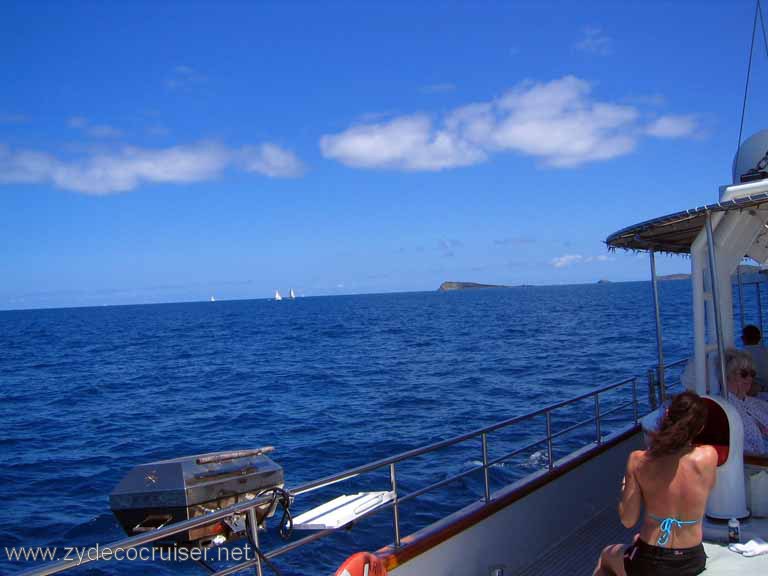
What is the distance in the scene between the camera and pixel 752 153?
6.32m

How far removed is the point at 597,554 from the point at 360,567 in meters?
3.18

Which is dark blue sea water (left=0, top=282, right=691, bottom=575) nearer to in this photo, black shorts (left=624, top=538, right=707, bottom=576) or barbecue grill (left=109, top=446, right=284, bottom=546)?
barbecue grill (left=109, top=446, right=284, bottom=546)

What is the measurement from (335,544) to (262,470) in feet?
20.0

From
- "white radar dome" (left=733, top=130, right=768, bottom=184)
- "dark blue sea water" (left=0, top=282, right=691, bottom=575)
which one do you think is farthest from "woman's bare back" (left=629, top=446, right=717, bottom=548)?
"dark blue sea water" (left=0, top=282, right=691, bottom=575)

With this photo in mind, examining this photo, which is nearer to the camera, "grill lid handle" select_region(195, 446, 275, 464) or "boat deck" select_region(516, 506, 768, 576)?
"grill lid handle" select_region(195, 446, 275, 464)

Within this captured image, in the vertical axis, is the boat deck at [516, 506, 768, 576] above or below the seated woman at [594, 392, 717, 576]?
below

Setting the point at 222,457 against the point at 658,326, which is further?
the point at 658,326

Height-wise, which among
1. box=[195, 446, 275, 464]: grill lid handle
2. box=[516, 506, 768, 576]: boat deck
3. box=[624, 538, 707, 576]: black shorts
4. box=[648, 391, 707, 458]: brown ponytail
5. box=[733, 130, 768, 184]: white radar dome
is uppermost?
box=[733, 130, 768, 184]: white radar dome

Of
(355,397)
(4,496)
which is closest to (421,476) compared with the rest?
(4,496)

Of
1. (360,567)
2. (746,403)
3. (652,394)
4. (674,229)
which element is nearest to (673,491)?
(360,567)

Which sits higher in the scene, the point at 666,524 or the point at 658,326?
the point at 658,326

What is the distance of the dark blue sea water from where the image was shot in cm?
1206

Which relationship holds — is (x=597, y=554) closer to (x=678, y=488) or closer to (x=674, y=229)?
(x=678, y=488)

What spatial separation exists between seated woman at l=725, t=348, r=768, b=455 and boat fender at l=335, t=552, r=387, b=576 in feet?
12.0
